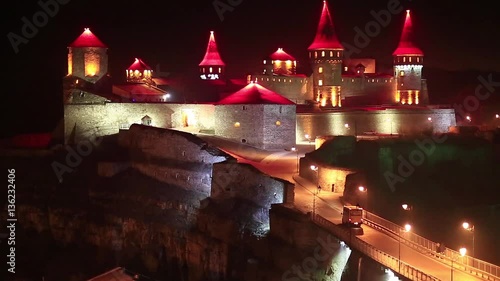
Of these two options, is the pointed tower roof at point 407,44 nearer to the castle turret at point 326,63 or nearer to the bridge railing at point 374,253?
the castle turret at point 326,63

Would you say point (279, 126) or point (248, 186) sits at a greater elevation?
point (279, 126)

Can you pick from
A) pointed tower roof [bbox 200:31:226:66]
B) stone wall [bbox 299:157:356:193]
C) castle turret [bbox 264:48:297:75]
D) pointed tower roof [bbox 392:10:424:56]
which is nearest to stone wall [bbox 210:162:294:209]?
stone wall [bbox 299:157:356:193]

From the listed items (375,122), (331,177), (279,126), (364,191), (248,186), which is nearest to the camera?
(364,191)

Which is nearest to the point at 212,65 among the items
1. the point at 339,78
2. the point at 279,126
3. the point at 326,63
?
the point at 326,63

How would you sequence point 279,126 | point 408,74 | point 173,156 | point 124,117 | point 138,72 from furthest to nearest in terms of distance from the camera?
1. point 408,74
2. point 138,72
3. point 124,117
4. point 279,126
5. point 173,156

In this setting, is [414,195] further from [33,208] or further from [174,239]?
[33,208]

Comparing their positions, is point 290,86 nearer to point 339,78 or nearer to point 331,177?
point 339,78

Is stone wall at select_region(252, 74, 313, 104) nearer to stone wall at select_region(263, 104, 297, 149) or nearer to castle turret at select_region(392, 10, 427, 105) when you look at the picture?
castle turret at select_region(392, 10, 427, 105)

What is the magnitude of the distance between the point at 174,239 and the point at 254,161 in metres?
8.40

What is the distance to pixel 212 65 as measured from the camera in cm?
5600

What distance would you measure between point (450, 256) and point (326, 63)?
105 feet

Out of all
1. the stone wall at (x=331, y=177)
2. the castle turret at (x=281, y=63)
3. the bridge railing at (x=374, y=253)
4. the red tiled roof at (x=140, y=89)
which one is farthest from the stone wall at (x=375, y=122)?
the bridge railing at (x=374, y=253)

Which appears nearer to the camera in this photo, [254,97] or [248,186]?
[248,186]

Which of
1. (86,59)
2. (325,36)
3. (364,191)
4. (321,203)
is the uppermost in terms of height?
(325,36)
